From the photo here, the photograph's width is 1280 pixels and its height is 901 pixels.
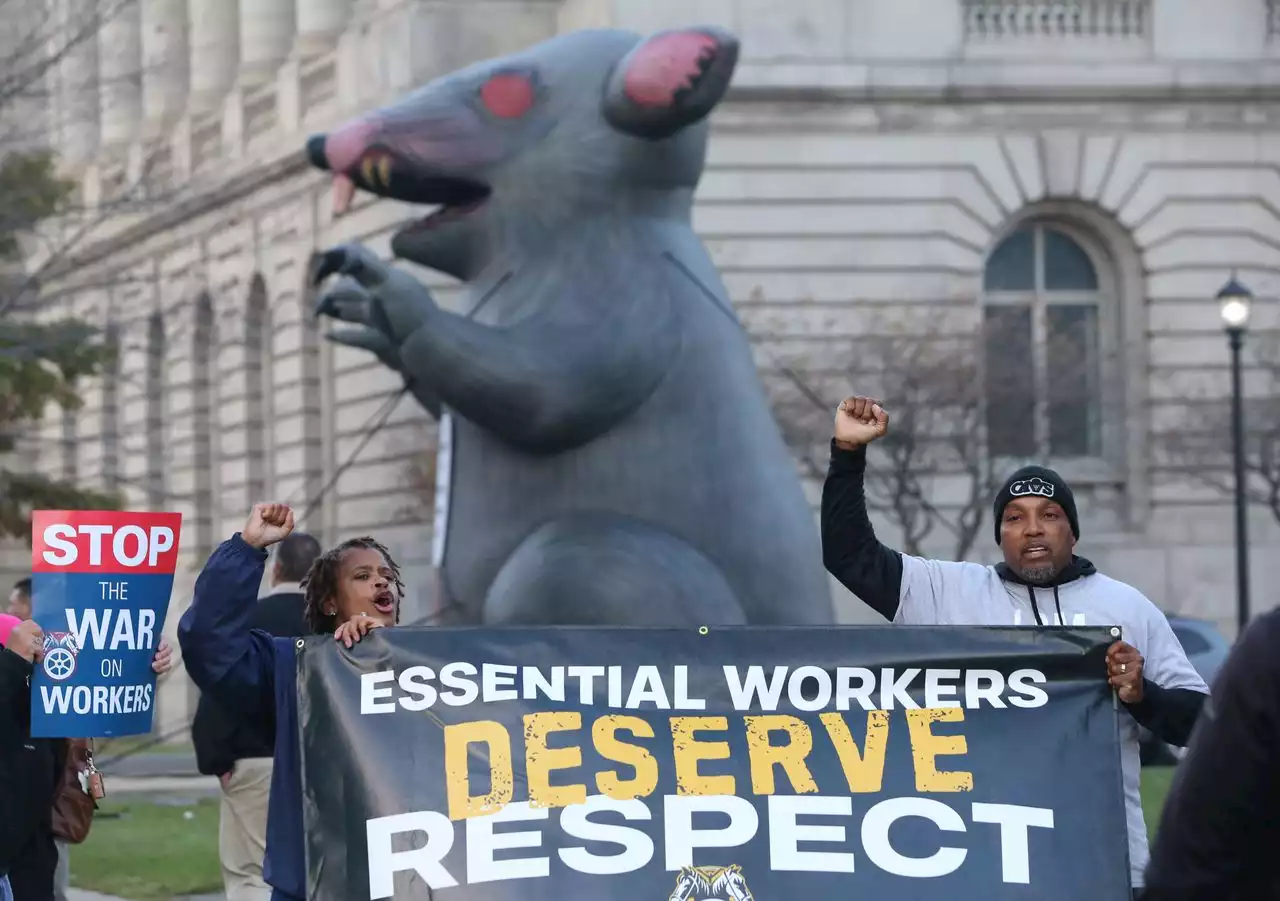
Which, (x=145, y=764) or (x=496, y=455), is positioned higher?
(x=496, y=455)

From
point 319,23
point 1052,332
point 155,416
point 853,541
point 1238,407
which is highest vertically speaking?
point 319,23

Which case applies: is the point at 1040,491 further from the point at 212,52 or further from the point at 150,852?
the point at 212,52

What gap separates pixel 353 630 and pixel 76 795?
5.16 feet

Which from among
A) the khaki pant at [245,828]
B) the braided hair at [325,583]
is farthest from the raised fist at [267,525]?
the khaki pant at [245,828]

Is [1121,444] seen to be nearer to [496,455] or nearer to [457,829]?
[496,455]

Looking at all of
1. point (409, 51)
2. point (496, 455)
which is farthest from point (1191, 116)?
point (496, 455)

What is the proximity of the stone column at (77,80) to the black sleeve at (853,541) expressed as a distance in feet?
31.2

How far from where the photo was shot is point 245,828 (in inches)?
337

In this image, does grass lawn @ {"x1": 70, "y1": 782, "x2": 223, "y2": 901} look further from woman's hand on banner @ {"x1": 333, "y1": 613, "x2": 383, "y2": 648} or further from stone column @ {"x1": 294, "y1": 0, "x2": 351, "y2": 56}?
stone column @ {"x1": 294, "y1": 0, "x2": 351, "y2": 56}

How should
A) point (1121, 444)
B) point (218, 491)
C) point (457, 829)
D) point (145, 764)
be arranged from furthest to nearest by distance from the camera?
1. point (218, 491)
2. point (1121, 444)
3. point (145, 764)
4. point (457, 829)

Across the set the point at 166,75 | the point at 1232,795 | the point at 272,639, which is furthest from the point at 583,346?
the point at 166,75

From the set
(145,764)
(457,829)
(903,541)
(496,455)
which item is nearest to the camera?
(457,829)

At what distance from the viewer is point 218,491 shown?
128 feet

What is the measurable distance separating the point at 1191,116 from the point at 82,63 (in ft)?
45.2
